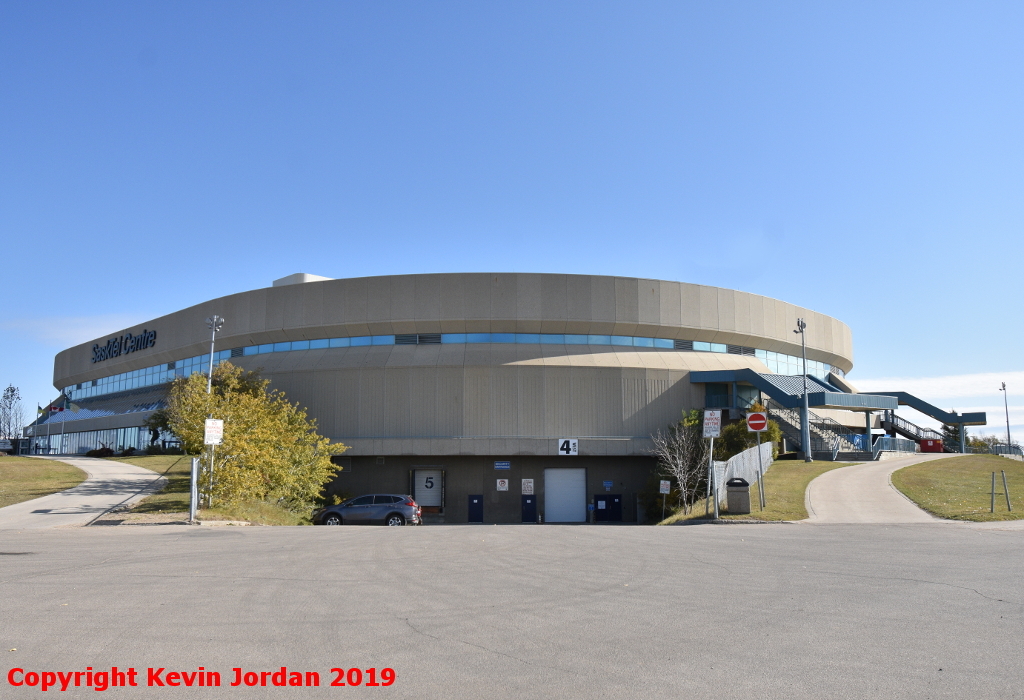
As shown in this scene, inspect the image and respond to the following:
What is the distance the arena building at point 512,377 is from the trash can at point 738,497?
59.6ft

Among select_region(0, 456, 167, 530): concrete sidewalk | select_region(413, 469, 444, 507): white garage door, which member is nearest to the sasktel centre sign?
select_region(0, 456, 167, 530): concrete sidewalk

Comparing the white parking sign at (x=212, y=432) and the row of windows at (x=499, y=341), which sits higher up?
the row of windows at (x=499, y=341)

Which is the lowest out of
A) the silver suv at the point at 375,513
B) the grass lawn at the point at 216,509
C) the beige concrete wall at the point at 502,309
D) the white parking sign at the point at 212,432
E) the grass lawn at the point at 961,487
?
the silver suv at the point at 375,513

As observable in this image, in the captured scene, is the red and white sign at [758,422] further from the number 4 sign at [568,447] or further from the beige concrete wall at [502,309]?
the beige concrete wall at [502,309]

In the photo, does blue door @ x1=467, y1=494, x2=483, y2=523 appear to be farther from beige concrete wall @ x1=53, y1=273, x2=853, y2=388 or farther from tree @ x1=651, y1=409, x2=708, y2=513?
tree @ x1=651, y1=409, x2=708, y2=513

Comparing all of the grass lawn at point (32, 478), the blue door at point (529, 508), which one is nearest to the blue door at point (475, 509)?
the blue door at point (529, 508)

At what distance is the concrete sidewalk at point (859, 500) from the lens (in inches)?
852

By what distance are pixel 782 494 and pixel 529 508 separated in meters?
18.6

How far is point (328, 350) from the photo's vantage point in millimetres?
47312

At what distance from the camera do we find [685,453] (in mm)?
38000

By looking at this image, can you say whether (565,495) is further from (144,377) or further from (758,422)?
(144,377)

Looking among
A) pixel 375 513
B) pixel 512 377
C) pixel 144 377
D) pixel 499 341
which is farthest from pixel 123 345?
pixel 375 513

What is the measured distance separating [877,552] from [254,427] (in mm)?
20830

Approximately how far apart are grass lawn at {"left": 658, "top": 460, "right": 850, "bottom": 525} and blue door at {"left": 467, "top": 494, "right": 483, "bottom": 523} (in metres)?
16.3
